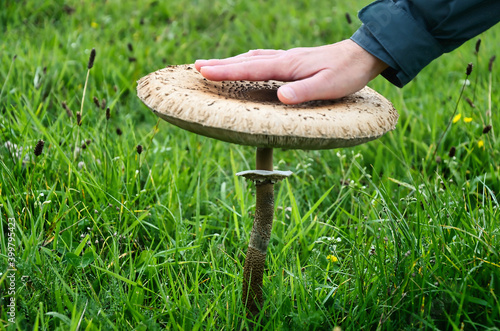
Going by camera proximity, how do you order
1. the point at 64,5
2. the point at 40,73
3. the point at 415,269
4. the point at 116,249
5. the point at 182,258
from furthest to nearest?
the point at 64,5 < the point at 40,73 < the point at 182,258 < the point at 116,249 < the point at 415,269

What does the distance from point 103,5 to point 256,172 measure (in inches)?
198

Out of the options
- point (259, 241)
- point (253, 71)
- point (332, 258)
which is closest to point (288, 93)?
point (253, 71)

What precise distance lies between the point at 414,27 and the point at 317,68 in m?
0.45

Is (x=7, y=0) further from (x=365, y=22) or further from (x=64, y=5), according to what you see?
(x=365, y=22)

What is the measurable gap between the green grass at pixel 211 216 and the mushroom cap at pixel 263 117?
0.60 m

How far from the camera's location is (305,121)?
163 cm

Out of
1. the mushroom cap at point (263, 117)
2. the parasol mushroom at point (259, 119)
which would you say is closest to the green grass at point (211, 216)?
the parasol mushroom at point (259, 119)

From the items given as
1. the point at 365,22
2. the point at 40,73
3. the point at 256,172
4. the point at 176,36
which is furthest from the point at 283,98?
the point at 176,36

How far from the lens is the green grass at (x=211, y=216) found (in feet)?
6.64

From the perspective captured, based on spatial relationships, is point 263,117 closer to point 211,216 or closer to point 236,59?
point 236,59

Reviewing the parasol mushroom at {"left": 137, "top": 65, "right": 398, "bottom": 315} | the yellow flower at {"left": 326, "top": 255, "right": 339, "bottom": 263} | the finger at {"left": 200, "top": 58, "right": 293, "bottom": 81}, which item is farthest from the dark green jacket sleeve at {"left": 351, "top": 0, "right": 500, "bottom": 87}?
the yellow flower at {"left": 326, "top": 255, "right": 339, "bottom": 263}

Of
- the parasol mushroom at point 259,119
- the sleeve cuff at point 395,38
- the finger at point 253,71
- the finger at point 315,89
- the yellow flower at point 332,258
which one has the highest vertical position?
the sleeve cuff at point 395,38

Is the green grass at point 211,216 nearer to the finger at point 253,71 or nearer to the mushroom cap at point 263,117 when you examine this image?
the mushroom cap at point 263,117

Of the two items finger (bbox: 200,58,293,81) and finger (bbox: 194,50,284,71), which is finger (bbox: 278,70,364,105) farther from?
finger (bbox: 194,50,284,71)
